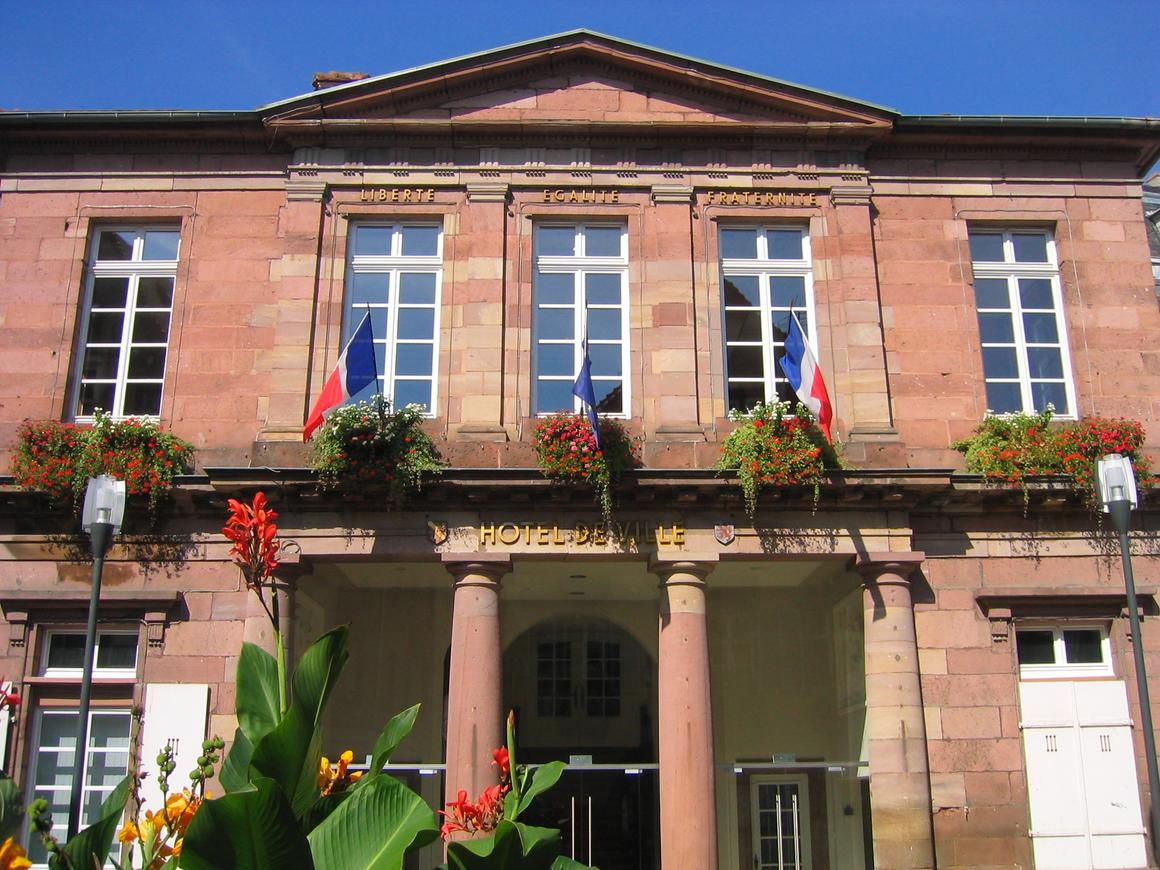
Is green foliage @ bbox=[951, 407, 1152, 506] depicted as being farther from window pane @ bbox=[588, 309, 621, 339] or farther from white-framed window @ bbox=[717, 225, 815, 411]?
window pane @ bbox=[588, 309, 621, 339]

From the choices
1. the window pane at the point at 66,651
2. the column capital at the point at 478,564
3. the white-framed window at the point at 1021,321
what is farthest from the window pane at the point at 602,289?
the window pane at the point at 66,651

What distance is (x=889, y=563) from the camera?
453 inches

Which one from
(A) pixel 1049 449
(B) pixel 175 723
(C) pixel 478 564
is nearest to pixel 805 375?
(A) pixel 1049 449

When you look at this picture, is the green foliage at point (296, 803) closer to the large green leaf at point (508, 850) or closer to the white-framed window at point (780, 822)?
the large green leaf at point (508, 850)

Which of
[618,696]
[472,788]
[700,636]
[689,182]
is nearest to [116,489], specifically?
[472,788]

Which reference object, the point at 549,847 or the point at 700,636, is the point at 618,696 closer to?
the point at 700,636

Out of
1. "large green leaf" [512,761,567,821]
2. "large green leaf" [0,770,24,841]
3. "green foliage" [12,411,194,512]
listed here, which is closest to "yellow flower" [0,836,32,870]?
"large green leaf" [0,770,24,841]

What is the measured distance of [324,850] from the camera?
2.50 metres

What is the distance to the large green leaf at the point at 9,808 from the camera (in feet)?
8.25

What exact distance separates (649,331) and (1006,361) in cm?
426

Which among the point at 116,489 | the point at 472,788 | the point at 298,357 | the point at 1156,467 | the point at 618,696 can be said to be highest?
the point at 298,357

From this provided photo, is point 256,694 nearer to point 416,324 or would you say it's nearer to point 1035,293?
point 416,324

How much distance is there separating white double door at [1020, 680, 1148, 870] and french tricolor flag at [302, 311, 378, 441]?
301 inches

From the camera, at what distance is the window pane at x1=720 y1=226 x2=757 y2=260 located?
42.4 feet
